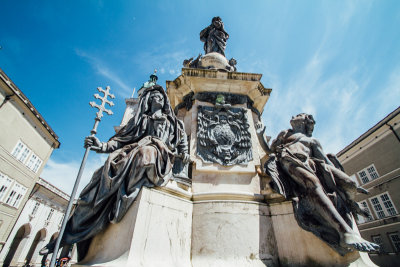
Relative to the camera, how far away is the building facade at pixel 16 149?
63.1 ft

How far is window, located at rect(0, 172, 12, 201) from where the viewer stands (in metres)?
19.2

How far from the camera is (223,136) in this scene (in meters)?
4.36

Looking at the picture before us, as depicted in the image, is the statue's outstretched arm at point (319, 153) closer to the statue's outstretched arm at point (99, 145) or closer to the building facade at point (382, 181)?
the statue's outstretched arm at point (99, 145)

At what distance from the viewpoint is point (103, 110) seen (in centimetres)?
396

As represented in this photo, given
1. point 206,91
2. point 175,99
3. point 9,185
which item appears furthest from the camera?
point 9,185

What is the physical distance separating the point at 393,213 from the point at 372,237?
12.2 ft

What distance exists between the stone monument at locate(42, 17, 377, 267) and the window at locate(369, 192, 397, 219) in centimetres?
2246

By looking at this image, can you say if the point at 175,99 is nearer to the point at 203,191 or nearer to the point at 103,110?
the point at 103,110

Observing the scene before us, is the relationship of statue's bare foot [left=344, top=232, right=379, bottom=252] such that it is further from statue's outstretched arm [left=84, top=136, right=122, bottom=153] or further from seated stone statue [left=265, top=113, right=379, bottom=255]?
statue's outstretched arm [left=84, top=136, right=122, bottom=153]

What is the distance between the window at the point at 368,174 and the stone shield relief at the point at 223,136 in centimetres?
2388

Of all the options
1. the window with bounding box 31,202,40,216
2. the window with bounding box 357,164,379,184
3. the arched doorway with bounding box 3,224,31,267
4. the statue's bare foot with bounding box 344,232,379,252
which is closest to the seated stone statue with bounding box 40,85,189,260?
the statue's bare foot with bounding box 344,232,379,252

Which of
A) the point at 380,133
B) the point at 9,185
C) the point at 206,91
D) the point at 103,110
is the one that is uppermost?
the point at 380,133

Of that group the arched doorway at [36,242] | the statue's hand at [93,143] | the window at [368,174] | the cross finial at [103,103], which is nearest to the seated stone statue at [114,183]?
the statue's hand at [93,143]

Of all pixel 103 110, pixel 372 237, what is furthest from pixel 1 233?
pixel 372 237
